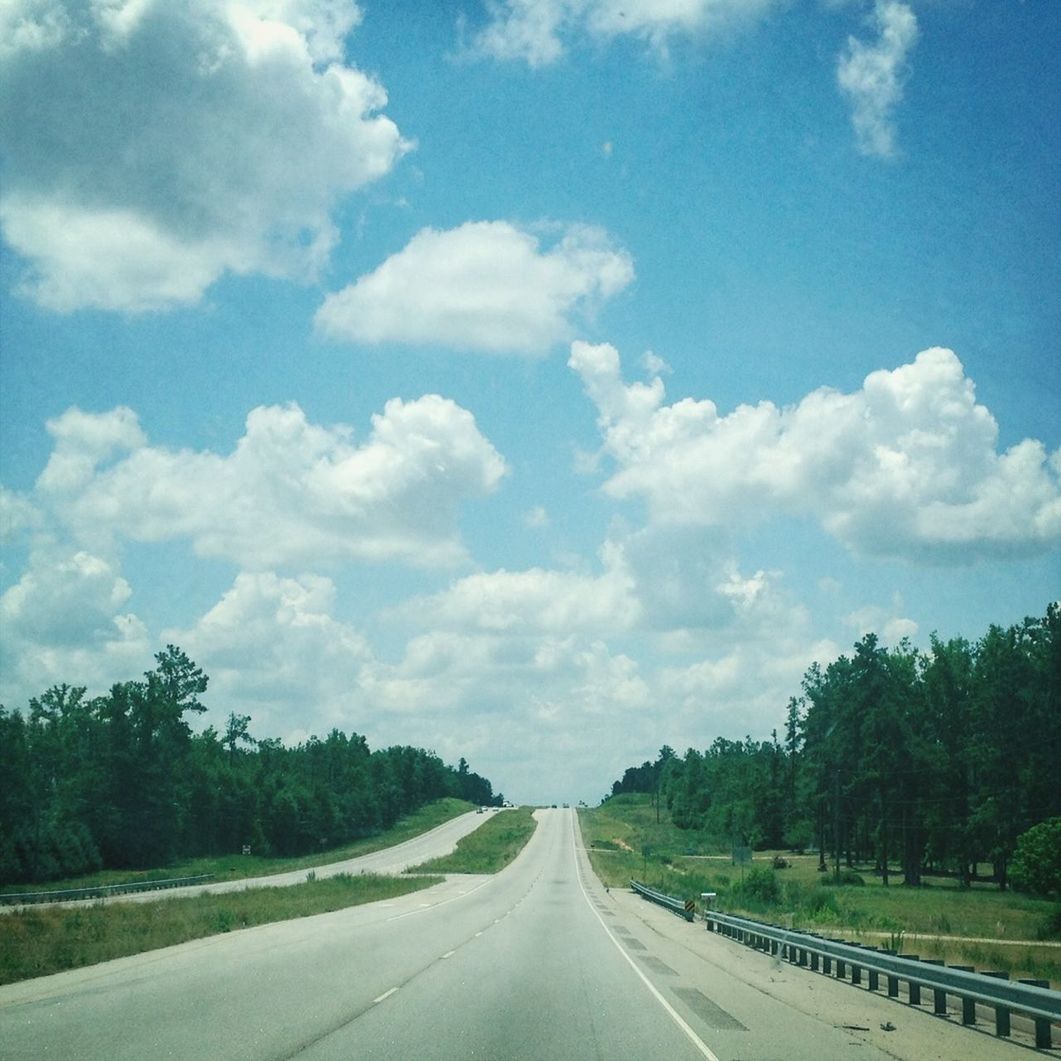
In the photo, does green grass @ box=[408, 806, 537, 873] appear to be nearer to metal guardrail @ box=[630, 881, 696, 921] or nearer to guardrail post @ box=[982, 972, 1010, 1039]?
metal guardrail @ box=[630, 881, 696, 921]

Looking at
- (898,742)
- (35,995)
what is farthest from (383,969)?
(898,742)

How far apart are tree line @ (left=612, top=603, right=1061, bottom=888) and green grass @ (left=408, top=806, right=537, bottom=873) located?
90.0ft

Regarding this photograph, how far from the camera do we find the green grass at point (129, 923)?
23.1 m

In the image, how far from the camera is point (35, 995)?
1719cm

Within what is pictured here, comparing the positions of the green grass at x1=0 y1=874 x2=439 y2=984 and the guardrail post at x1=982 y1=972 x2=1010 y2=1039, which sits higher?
the guardrail post at x1=982 y1=972 x2=1010 y2=1039

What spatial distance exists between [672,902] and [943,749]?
40745 millimetres

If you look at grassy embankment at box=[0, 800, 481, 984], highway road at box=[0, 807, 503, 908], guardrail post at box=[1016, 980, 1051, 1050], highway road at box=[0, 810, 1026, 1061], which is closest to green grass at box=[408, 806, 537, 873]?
highway road at box=[0, 807, 503, 908]

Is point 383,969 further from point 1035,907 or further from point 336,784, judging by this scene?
point 336,784

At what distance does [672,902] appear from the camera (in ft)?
166

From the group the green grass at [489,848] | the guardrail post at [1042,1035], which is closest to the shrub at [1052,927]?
the guardrail post at [1042,1035]

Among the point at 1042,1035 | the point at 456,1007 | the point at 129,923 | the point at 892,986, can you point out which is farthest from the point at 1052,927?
the point at 456,1007

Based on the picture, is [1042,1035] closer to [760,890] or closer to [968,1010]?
[968,1010]

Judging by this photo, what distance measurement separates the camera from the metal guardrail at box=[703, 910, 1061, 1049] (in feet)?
44.2

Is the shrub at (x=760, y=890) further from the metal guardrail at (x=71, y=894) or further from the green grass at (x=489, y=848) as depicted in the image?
the green grass at (x=489, y=848)
